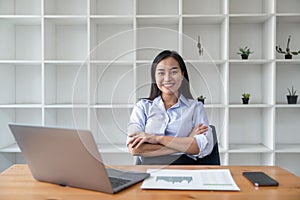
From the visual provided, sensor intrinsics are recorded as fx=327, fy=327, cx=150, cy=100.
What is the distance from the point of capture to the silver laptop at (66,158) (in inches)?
37.4

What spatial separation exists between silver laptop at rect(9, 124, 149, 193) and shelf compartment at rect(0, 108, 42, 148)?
6.06 feet

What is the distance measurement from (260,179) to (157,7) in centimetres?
214

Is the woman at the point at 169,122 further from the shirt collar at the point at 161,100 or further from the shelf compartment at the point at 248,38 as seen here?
the shelf compartment at the point at 248,38

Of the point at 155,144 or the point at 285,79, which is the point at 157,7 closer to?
the point at 285,79

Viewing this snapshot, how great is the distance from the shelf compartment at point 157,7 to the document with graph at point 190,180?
197 centimetres

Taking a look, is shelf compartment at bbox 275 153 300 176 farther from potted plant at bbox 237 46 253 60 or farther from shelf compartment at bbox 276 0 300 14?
shelf compartment at bbox 276 0 300 14

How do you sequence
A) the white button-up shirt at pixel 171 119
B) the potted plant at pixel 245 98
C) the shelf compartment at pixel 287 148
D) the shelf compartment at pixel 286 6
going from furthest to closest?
the shelf compartment at pixel 286 6
the potted plant at pixel 245 98
the shelf compartment at pixel 287 148
the white button-up shirt at pixel 171 119

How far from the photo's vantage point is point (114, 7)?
118 inches

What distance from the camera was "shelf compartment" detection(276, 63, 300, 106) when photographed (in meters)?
2.97

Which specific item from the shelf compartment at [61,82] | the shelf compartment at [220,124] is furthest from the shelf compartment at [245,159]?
the shelf compartment at [61,82]

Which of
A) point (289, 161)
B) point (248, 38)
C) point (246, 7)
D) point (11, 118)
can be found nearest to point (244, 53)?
point (248, 38)

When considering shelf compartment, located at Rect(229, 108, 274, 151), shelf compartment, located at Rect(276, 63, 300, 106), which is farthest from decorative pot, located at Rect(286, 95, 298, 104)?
shelf compartment, located at Rect(229, 108, 274, 151)

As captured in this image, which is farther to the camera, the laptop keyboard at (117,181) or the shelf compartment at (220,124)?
the shelf compartment at (220,124)

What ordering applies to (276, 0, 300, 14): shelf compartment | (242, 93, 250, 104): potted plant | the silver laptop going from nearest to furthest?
the silver laptop < (242, 93, 250, 104): potted plant < (276, 0, 300, 14): shelf compartment
